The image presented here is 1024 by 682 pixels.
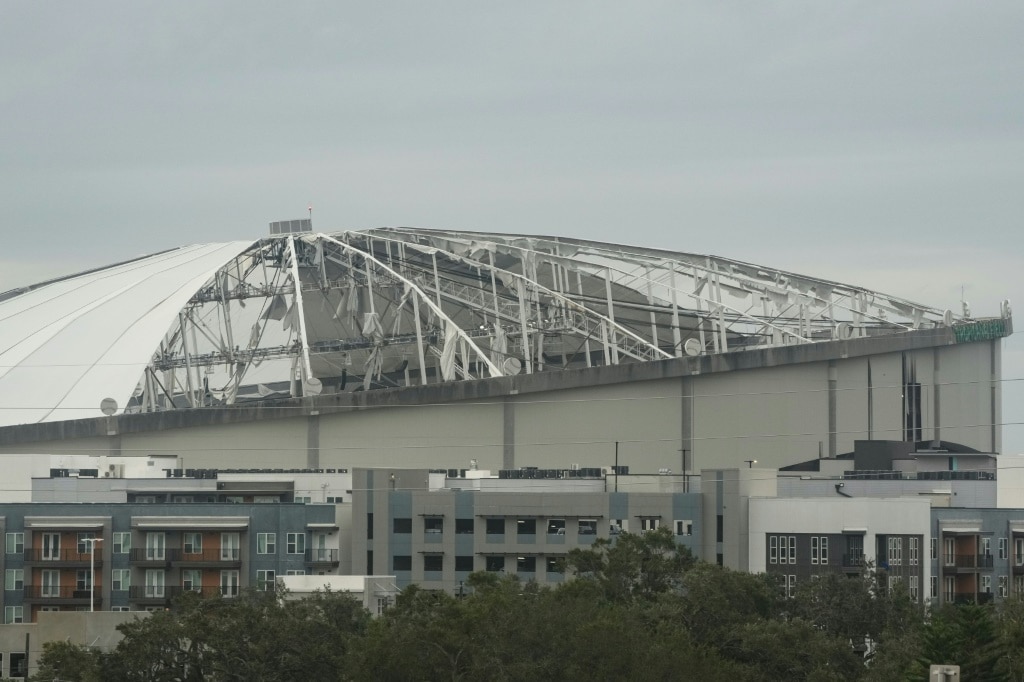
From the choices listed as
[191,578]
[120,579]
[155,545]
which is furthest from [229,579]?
[120,579]

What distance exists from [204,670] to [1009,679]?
2574 cm

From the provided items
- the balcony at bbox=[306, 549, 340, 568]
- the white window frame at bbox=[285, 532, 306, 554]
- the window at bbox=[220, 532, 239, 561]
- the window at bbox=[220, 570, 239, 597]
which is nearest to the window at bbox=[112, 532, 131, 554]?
the window at bbox=[220, 532, 239, 561]

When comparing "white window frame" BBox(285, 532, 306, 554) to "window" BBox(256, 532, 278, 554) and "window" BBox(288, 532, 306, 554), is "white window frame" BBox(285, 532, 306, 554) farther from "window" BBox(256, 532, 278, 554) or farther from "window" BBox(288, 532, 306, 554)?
"window" BBox(256, 532, 278, 554)

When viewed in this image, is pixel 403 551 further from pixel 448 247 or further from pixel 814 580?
pixel 448 247

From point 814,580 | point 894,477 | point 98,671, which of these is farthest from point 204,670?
point 894,477

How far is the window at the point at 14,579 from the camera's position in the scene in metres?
111

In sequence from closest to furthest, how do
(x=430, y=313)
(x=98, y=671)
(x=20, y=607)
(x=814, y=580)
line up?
(x=98, y=671) → (x=814, y=580) → (x=20, y=607) → (x=430, y=313)

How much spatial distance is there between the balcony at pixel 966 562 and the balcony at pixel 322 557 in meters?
27.7

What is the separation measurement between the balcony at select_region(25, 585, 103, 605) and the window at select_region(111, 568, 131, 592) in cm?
78

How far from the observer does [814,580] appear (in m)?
91.1

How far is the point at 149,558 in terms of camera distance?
11125cm

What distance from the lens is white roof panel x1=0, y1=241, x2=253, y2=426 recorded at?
446 feet

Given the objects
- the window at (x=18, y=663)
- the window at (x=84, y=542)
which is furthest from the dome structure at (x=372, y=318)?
the window at (x=18, y=663)

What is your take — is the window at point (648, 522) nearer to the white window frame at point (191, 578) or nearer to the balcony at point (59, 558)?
the white window frame at point (191, 578)
